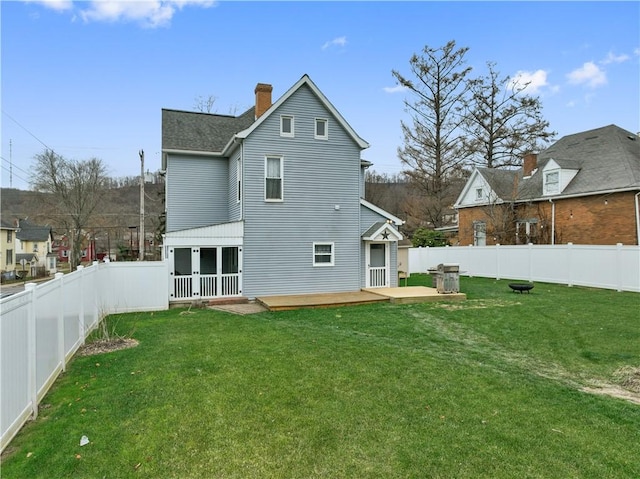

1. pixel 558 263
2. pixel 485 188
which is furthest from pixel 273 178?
pixel 485 188

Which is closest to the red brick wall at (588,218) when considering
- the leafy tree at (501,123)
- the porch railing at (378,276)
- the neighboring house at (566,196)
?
the neighboring house at (566,196)

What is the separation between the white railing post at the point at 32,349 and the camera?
4.32 m

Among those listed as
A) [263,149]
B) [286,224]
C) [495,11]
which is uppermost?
[495,11]

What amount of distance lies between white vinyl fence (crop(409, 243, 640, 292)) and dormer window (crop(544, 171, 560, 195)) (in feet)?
19.0

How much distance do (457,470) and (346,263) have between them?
1227cm

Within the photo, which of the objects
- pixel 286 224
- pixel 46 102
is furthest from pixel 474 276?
pixel 46 102

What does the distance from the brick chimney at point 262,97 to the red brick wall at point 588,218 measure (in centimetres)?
1678

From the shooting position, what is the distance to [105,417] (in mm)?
4441

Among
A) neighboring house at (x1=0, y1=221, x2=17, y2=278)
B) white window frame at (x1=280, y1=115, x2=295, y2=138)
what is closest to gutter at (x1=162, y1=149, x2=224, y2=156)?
white window frame at (x1=280, y1=115, x2=295, y2=138)

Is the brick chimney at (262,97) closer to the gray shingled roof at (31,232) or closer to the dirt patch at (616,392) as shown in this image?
the dirt patch at (616,392)

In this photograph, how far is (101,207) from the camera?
4125 cm

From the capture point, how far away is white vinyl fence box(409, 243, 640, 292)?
1496 cm

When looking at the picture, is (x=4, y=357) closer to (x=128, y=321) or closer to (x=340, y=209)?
(x=128, y=321)

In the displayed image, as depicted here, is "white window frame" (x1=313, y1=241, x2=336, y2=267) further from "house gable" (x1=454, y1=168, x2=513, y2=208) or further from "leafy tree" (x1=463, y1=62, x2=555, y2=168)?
"leafy tree" (x1=463, y1=62, x2=555, y2=168)
